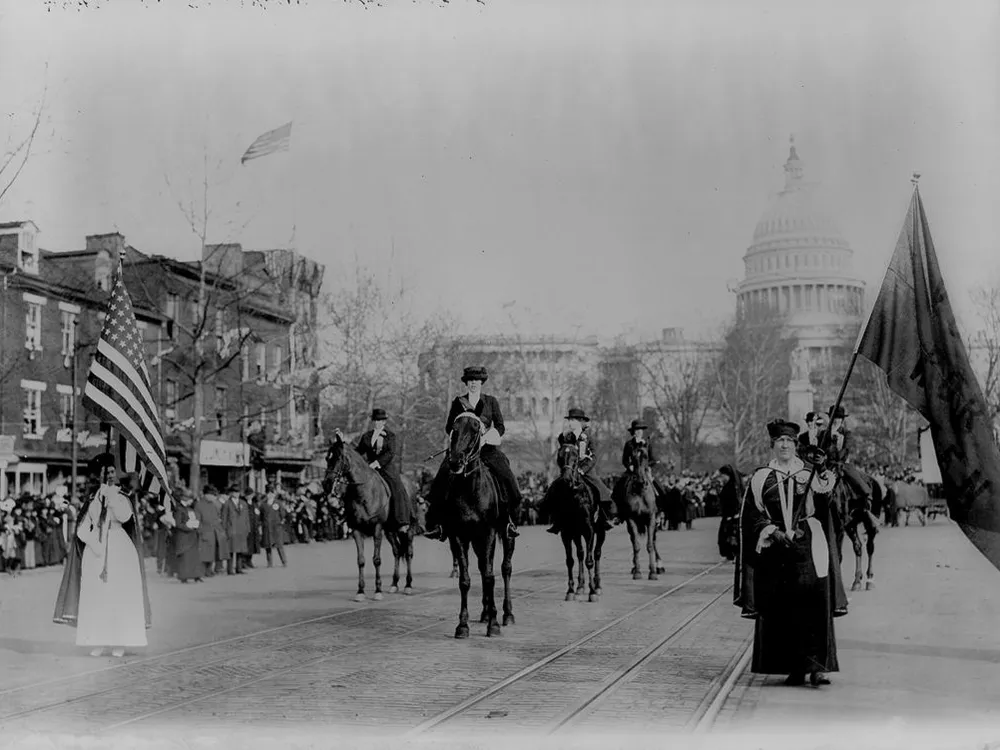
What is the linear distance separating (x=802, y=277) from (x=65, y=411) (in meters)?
43.4

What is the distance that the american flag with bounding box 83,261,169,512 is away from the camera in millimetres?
12648

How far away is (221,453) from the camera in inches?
1780

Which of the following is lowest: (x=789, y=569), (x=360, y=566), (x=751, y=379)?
(x=360, y=566)

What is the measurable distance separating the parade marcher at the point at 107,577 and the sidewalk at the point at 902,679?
18.3 feet

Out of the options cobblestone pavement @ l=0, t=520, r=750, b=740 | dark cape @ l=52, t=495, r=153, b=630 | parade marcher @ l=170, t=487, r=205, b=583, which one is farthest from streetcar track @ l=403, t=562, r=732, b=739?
parade marcher @ l=170, t=487, r=205, b=583

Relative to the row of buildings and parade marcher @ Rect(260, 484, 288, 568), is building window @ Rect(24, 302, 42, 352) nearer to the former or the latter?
the row of buildings

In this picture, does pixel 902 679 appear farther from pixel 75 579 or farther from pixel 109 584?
pixel 75 579

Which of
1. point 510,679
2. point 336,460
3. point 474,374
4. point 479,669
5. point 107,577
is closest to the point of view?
point 510,679

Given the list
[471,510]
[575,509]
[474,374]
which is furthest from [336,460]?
[474,374]

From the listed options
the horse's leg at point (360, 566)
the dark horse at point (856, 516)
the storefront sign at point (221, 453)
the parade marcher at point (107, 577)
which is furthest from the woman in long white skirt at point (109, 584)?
the storefront sign at point (221, 453)

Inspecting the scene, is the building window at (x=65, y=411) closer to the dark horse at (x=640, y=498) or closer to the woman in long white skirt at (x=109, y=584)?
the dark horse at (x=640, y=498)

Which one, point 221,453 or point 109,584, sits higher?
point 221,453

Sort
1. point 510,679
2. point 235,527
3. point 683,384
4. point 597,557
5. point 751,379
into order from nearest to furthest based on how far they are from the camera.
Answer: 1. point 510,679
2. point 597,557
3. point 235,527
4. point 683,384
5. point 751,379

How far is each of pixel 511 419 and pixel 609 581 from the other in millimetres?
39800
